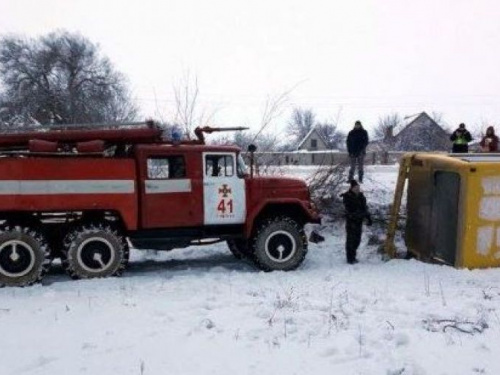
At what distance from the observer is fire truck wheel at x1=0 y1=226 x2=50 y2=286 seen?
9.45m

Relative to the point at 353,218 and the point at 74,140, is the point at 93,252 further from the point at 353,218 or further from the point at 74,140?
the point at 353,218

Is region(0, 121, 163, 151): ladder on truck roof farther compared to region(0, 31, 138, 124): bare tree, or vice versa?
region(0, 31, 138, 124): bare tree

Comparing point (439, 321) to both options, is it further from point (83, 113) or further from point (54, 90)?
point (54, 90)

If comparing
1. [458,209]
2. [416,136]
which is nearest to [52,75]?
[416,136]

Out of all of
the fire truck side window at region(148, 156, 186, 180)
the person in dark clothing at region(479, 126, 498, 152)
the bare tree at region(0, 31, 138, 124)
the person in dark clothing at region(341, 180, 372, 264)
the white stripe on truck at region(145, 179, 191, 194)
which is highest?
the bare tree at region(0, 31, 138, 124)

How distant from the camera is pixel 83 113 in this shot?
110 ft

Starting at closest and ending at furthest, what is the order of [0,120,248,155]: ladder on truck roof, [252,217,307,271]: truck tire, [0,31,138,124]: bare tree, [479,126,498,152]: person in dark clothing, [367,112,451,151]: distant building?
[0,120,248,155]: ladder on truck roof < [252,217,307,271]: truck tire < [479,126,498,152]: person in dark clothing < [0,31,138,124]: bare tree < [367,112,451,151]: distant building

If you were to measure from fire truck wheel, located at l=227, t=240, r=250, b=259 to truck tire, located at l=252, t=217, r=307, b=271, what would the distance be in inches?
24.4

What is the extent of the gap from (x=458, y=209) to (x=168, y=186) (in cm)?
498

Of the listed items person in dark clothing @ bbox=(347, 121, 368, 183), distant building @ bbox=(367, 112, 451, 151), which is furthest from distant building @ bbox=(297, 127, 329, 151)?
Result: person in dark clothing @ bbox=(347, 121, 368, 183)

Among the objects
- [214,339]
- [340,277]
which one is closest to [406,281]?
[340,277]

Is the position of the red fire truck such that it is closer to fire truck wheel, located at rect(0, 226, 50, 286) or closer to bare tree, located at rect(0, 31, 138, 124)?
fire truck wheel, located at rect(0, 226, 50, 286)

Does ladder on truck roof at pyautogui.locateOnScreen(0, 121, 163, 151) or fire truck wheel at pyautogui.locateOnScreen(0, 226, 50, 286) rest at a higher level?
ladder on truck roof at pyautogui.locateOnScreen(0, 121, 163, 151)

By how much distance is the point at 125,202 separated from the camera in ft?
33.0
